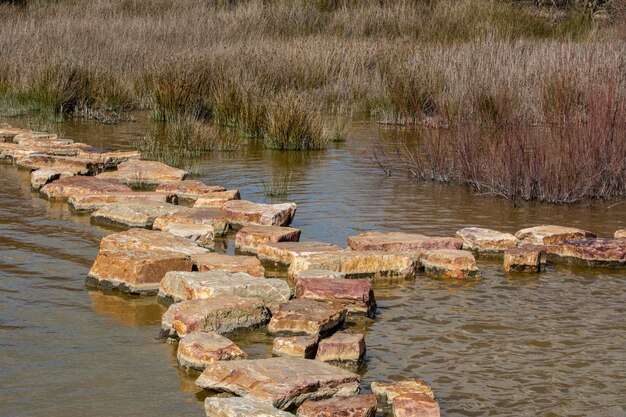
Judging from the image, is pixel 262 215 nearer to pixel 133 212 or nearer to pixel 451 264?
pixel 133 212

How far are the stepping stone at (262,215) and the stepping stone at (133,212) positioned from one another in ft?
1.40

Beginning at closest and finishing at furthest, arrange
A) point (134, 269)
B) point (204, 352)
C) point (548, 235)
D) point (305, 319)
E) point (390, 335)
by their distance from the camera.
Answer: point (204, 352) < point (305, 319) < point (390, 335) < point (134, 269) < point (548, 235)

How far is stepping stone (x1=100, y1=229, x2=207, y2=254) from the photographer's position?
602 cm

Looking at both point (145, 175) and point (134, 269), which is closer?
point (134, 269)

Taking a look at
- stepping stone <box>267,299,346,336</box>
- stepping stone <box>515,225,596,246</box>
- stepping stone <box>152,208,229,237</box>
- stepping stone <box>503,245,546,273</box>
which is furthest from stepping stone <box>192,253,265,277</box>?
stepping stone <box>515,225,596,246</box>

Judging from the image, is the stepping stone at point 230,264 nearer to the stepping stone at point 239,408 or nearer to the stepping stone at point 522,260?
the stepping stone at point 522,260

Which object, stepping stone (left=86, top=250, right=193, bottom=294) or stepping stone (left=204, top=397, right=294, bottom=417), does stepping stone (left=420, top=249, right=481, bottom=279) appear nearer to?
stepping stone (left=86, top=250, right=193, bottom=294)

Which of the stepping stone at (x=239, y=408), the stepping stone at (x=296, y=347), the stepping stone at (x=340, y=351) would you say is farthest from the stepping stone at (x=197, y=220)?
the stepping stone at (x=239, y=408)

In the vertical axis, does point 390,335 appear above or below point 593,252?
below

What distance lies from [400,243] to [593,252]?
4.06 ft

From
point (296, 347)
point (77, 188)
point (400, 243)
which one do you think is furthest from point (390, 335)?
point (77, 188)

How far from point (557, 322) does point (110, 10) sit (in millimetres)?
17898

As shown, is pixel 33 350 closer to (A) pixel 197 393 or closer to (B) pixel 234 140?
(A) pixel 197 393

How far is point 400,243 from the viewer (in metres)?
6.35
